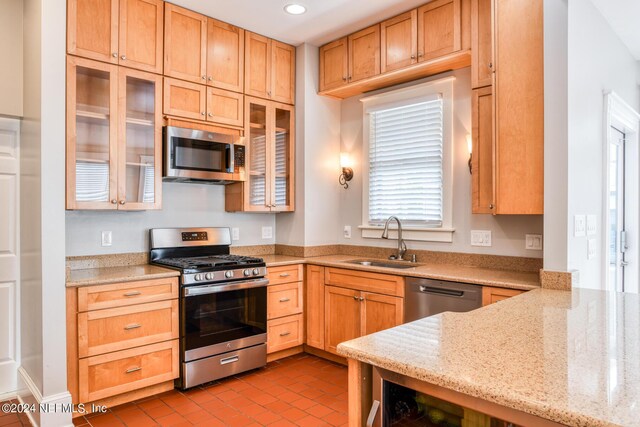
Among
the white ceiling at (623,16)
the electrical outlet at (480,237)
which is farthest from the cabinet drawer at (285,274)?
the white ceiling at (623,16)

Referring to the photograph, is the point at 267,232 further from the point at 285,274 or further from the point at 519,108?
the point at 519,108

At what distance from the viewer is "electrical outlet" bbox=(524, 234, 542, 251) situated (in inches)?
118

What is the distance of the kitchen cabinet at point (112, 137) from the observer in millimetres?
2869

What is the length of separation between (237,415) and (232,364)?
0.61m

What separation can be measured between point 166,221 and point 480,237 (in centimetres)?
259

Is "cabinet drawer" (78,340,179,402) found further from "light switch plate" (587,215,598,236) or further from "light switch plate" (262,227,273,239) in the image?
"light switch plate" (587,215,598,236)

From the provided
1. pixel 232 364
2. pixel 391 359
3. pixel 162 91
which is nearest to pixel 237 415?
pixel 232 364

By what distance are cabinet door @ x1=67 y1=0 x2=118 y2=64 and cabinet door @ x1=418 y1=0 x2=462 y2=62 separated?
2293 millimetres

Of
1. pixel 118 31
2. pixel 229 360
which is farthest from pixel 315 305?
pixel 118 31

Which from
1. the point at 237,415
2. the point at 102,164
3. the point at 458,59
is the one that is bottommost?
the point at 237,415

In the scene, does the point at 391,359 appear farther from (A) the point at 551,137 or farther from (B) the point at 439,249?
(B) the point at 439,249

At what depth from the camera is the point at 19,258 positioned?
3.17 meters

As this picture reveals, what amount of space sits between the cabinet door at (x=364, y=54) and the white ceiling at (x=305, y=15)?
0.24 feet

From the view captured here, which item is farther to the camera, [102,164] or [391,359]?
[102,164]
